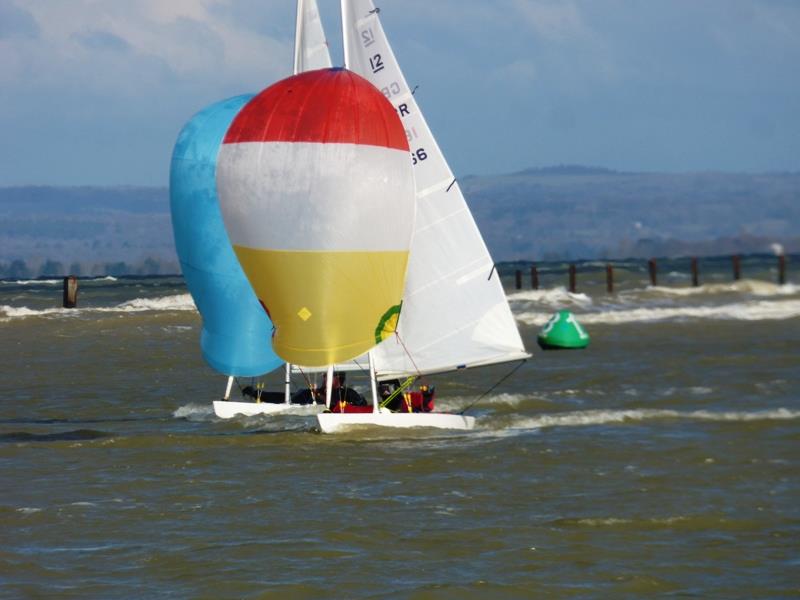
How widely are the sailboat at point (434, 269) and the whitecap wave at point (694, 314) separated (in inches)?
960

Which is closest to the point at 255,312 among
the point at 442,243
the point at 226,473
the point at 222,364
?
the point at 222,364

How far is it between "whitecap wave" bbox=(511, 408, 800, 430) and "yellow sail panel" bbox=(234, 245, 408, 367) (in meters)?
3.00

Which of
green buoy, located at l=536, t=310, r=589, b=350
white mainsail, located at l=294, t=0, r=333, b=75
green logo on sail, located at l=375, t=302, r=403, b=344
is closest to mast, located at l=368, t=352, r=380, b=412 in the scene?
green logo on sail, located at l=375, t=302, r=403, b=344

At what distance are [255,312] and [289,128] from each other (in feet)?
17.2

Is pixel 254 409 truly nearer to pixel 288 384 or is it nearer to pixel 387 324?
pixel 288 384

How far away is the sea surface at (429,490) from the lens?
1387 centimetres

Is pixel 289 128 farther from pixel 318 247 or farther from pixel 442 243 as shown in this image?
pixel 442 243

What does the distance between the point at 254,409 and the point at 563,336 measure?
1583cm

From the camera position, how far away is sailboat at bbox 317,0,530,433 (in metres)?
24.4

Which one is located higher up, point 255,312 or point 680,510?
point 255,312

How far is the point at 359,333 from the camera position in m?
22.7

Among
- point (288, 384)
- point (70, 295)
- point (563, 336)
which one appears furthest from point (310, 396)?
point (70, 295)

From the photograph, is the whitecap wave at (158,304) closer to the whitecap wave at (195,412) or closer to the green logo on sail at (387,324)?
the whitecap wave at (195,412)

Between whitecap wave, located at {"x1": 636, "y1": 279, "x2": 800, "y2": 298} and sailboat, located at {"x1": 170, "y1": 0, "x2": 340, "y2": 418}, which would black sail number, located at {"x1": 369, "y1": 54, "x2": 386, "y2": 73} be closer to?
sailboat, located at {"x1": 170, "y1": 0, "x2": 340, "y2": 418}
